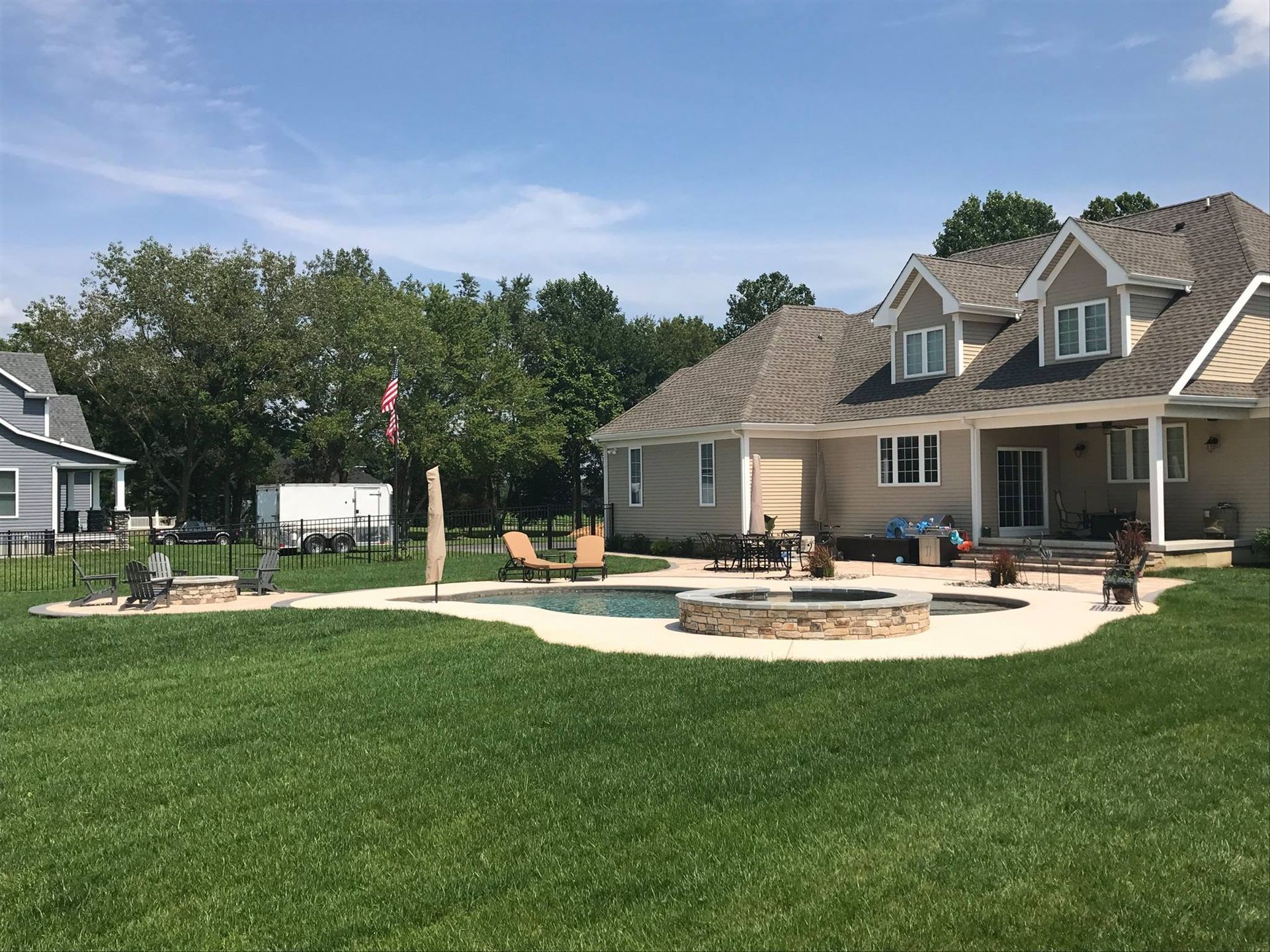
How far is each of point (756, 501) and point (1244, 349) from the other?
1063cm

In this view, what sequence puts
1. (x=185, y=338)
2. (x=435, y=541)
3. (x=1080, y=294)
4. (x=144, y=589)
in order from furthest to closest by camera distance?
(x=185, y=338) < (x=1080, y=294) < (x=144, y=589) < (x=435, y=541)

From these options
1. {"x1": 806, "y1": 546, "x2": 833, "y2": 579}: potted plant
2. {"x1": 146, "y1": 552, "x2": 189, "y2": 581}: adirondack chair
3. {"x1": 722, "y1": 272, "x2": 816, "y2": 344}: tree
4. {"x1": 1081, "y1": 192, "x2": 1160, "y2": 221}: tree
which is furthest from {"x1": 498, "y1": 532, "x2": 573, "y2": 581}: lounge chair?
{"x1": 722, "y1": 272, "x2": 816, "y2": 344}: tree

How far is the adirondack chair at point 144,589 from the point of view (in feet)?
52.3

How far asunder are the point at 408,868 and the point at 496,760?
1.73 meters

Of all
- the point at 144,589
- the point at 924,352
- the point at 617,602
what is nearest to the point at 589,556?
the point at 617,602

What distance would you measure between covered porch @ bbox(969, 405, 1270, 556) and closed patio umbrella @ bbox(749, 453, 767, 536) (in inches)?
187

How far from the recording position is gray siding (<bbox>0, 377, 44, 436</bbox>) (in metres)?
35.8

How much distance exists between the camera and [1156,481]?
19.5 m

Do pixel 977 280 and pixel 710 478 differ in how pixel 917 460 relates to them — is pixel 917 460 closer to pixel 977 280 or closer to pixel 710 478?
pixel 977 280

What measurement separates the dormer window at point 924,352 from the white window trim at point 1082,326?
10.6 feet

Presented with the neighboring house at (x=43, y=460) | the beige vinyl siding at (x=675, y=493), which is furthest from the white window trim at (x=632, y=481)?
the neighboring house at (x=43, y=460)

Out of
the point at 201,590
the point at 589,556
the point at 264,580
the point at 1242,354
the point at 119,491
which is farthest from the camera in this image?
the point at 119,491

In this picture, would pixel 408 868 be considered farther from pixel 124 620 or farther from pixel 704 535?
pixel 704 535

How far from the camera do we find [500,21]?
608 inches
